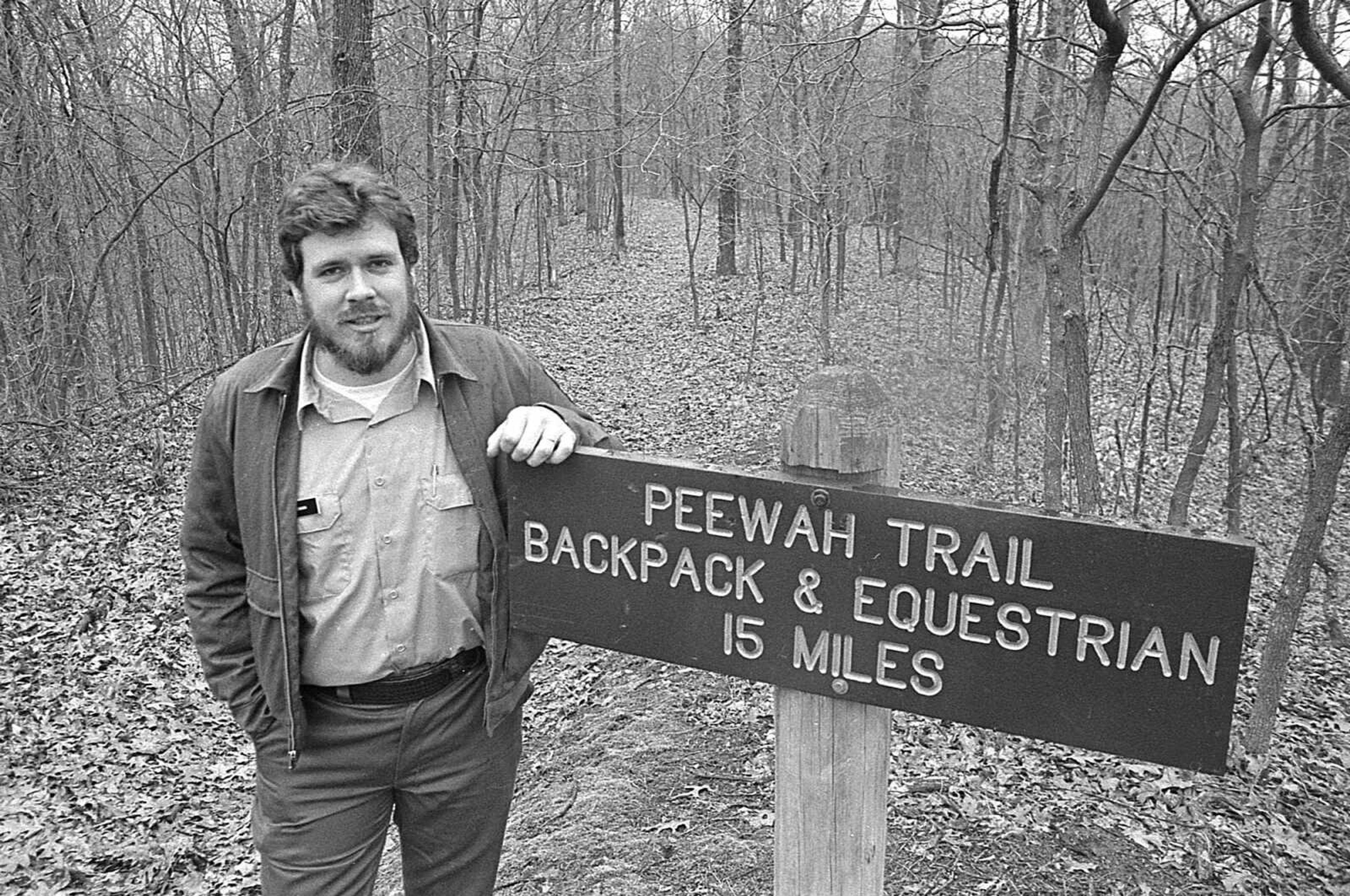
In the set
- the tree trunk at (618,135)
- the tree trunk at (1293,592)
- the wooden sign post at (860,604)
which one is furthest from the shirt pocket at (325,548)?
the tree trunk at (618,135)

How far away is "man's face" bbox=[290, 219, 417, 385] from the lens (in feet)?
6.93

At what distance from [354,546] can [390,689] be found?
0.34 meters

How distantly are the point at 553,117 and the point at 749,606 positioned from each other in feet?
43.5

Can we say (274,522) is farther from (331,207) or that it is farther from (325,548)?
(331,207)

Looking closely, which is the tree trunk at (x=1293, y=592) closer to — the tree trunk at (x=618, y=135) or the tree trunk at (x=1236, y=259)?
the tree trunk at (x=1236, y=259)

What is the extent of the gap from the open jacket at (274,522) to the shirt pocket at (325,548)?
3 centimetres

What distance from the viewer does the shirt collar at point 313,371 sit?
7.17 ft

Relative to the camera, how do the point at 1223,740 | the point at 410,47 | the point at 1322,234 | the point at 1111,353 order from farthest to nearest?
1. the point at 1111,353
2. the point at 410,47
3. the point at 1322,234
4. the point at 1223,740

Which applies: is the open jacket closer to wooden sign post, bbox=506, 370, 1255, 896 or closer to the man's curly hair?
wooden sign post, bbox=506, 370, 1255, 896

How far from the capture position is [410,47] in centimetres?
1061

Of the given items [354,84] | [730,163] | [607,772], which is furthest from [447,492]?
[730,163]

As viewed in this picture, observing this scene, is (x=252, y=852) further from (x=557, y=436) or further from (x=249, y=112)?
(x=249, y=112)

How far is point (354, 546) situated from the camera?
2.18 meters

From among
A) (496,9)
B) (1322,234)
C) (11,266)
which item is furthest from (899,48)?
(11,266)
